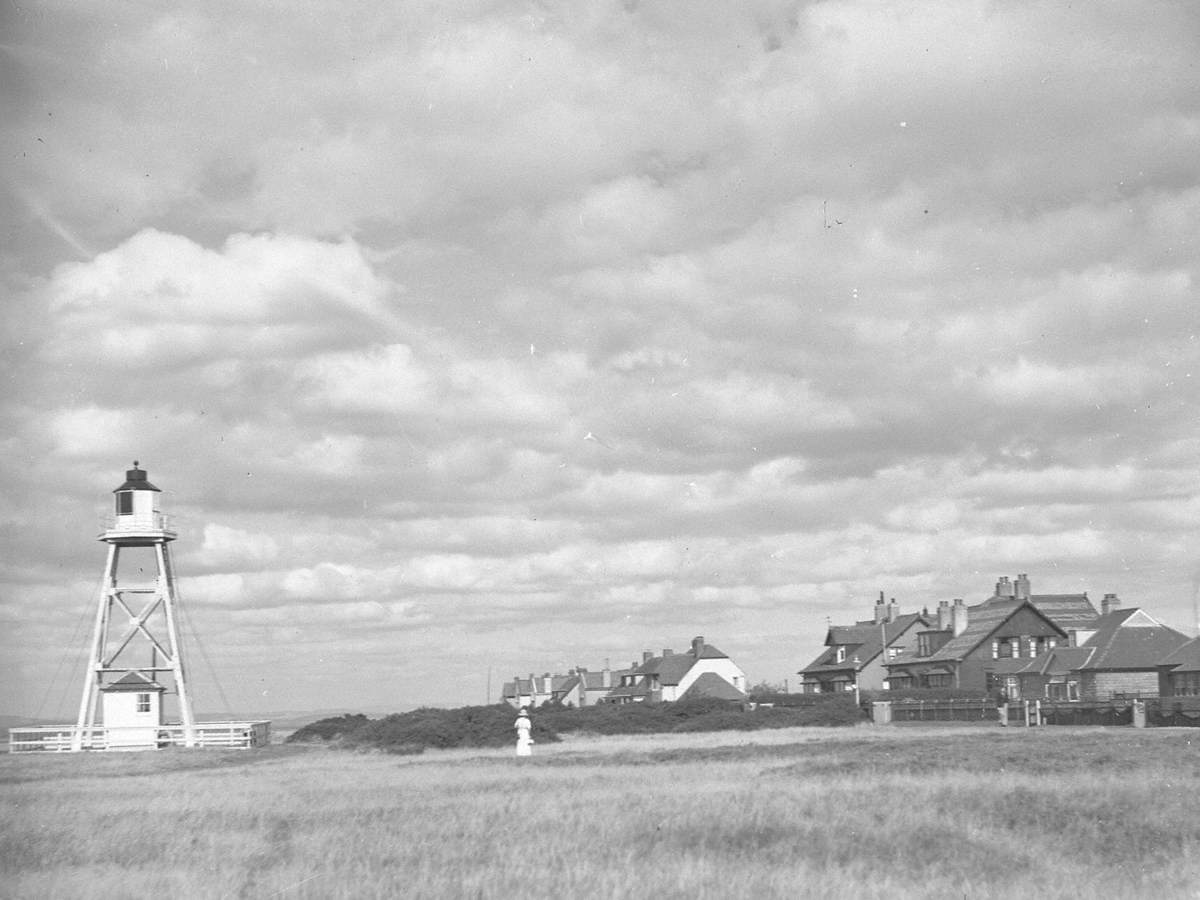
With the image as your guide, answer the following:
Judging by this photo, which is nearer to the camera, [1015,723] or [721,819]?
[721,819]

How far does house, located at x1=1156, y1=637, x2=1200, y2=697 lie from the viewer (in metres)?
68.2

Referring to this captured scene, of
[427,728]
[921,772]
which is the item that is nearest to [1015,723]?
[427,728]

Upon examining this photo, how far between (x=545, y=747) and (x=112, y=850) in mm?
34609

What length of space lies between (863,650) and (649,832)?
9636cm

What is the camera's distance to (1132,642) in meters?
76.4

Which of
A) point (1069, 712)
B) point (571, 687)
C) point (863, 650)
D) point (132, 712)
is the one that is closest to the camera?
point (1069, 712)

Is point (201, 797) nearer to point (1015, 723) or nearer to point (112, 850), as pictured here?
point (112, 850)

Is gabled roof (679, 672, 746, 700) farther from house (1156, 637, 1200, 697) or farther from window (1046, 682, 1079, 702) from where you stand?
house (1156, 637, 1200, 697)

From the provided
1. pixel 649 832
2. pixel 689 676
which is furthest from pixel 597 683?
pixel 649 832

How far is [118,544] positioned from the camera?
202ft

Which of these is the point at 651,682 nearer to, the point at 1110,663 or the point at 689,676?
the point at 689,676

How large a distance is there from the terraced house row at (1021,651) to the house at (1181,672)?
53mm

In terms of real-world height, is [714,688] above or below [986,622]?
below

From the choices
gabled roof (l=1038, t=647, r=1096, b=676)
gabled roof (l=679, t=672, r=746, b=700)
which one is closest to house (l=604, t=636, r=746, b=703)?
gabled roof (l=679, t=672, r=746, b=700)
